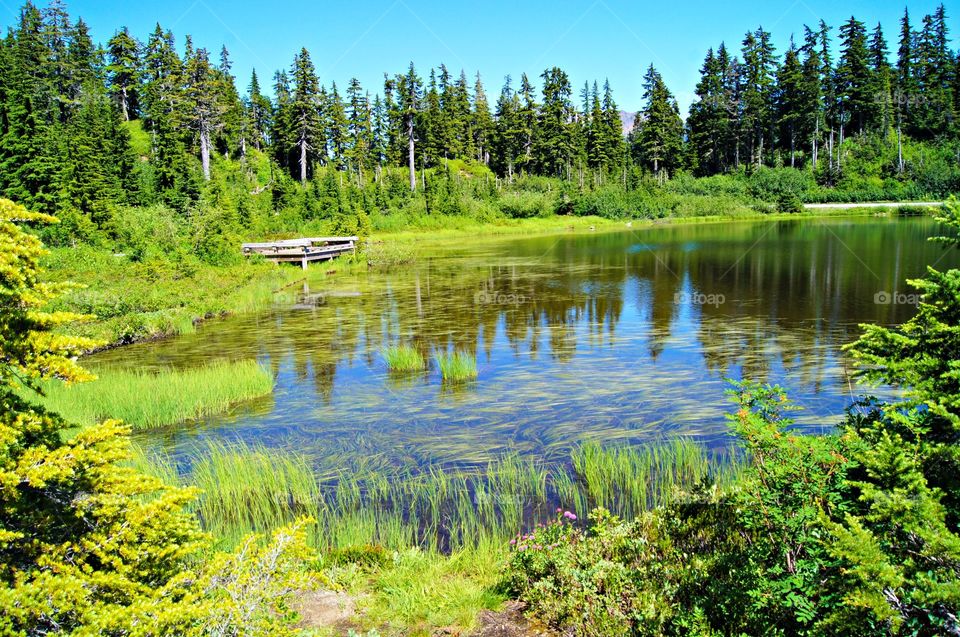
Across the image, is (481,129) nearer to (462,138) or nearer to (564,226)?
(462,138)

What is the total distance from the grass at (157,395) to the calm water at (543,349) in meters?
0.48

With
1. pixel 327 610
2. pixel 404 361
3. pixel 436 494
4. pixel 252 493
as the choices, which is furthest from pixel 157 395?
pixel 327 610

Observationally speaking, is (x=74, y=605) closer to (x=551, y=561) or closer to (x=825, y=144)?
(x=551, y=561)

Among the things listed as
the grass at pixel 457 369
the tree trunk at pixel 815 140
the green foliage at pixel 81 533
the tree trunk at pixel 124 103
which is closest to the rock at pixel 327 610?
the green foliage at pixel 81 533

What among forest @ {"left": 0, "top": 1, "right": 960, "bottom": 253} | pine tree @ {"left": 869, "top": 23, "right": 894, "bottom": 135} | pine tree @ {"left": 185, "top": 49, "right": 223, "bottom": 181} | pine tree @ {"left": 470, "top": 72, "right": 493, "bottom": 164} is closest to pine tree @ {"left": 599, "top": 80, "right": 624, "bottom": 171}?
forest @ {"left": 0, "top": 1, "right": 960, "bottom": 253}

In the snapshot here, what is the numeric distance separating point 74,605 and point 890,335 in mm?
5027

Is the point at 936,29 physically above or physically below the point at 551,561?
above

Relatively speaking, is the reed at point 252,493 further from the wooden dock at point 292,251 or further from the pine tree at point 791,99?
the pine tree at point 791,99

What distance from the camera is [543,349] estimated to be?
16719 millimetres

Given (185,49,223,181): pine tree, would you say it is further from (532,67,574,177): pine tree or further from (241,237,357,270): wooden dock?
(532,67,574,177): pine tree

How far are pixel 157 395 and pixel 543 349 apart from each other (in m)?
9.03

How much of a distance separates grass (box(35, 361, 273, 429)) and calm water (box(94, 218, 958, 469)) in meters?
0.48

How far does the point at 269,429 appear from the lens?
36.9 feet

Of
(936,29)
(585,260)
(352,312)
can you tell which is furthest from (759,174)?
(352,312)
